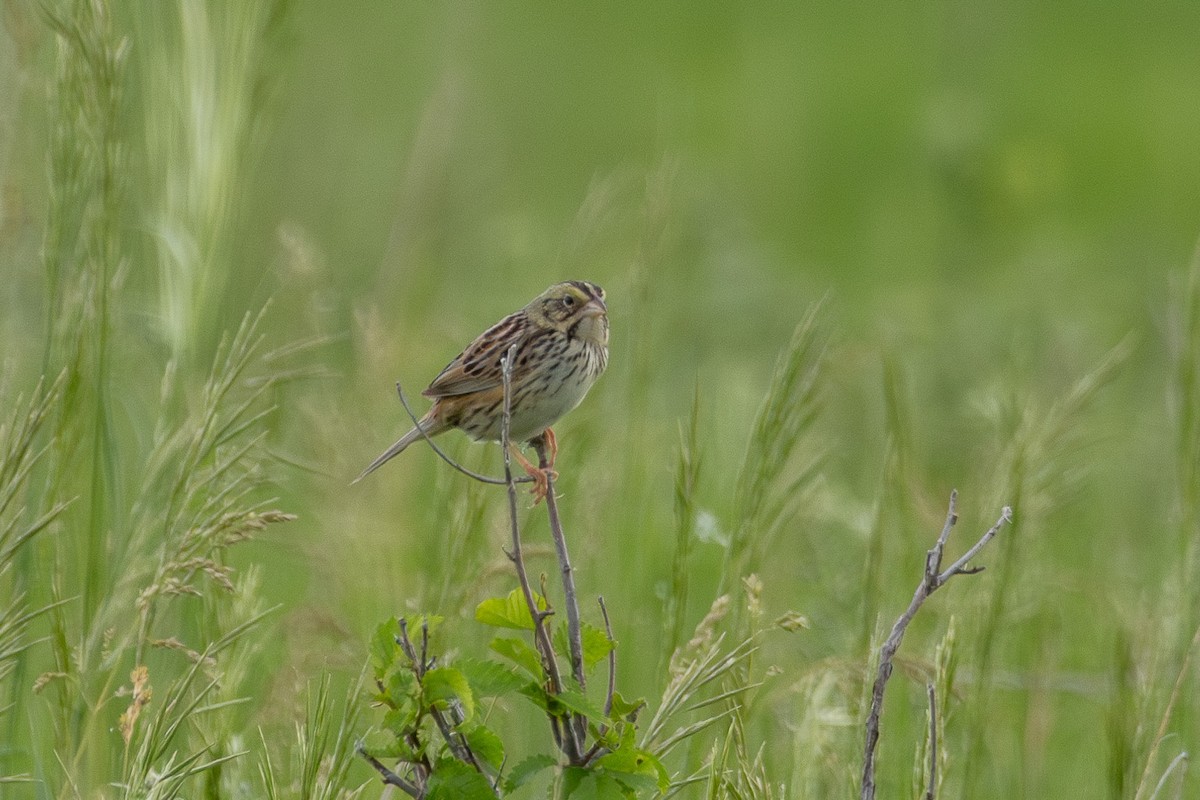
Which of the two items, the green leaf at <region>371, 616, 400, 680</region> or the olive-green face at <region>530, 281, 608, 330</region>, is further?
the olive-green face at <region>530, 281, 608, 330</region>

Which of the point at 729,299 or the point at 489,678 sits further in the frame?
the point at 729,299

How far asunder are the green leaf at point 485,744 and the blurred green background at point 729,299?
0.62m

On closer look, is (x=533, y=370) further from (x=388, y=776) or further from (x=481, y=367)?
(x=388, y=776)

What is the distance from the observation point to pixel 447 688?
202cm

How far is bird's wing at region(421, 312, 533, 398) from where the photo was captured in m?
3.57

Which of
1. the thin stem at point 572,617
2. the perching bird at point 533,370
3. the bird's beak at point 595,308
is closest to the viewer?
the thin stem at point 572,617

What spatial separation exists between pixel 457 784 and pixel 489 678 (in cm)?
13

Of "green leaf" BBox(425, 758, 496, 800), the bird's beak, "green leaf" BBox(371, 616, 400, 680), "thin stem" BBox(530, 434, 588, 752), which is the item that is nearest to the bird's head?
the bird's beak

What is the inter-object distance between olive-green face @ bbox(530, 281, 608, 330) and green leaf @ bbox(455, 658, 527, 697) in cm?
142

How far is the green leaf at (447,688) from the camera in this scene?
200cm

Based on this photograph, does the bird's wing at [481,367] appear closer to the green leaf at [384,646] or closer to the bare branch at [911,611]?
the green leaf at [384,646]

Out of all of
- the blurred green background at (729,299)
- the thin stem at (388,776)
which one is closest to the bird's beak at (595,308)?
the blurred green background at (729,299)

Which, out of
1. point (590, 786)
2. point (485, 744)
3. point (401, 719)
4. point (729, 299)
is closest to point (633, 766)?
point (590, 786)

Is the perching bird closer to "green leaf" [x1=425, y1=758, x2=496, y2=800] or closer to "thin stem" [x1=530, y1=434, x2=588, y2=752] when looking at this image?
"thin stem" [x1=530, y1=434, x2=588, y2=752]
